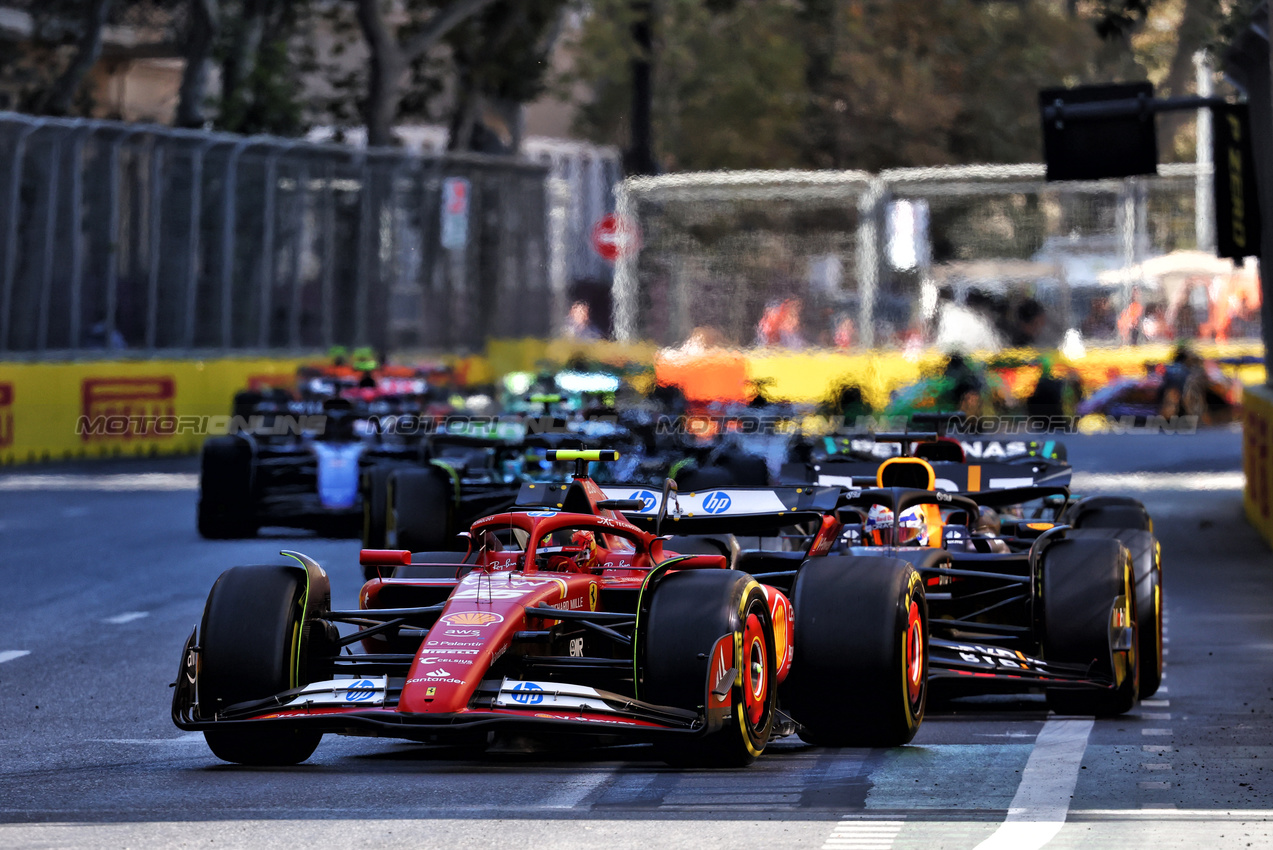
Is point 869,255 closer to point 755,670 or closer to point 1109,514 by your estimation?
point 1109,514

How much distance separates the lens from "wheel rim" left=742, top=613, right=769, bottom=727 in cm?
775

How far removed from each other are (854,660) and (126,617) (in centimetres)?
652

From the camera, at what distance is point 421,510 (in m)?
14.8

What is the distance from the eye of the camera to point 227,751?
26.0 ft

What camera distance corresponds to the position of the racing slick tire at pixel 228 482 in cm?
1766

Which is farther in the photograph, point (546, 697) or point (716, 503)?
point (716, 503)

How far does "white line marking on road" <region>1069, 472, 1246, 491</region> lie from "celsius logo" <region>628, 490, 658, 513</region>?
12.7 metres

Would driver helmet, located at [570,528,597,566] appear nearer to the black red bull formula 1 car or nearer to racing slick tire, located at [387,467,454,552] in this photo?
the black red bull formula 1 car

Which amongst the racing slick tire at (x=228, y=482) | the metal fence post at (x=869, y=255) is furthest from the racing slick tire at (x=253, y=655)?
the metal fence post at (x=869, y=255)

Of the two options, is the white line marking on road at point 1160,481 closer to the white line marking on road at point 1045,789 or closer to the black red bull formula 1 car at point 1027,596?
the black red bull formula 1 car at point 1027,596

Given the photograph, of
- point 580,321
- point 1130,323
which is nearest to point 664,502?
point 1130,323

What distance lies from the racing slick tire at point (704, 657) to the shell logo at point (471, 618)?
0.54 metres

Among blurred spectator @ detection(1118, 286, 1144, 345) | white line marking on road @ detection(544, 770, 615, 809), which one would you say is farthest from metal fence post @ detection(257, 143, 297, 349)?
white line marking on road @ detection(544, 770, 615, 809)
